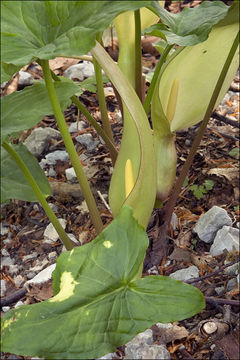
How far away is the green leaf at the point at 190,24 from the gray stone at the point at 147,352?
55cm

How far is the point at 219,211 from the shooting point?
3.85ft

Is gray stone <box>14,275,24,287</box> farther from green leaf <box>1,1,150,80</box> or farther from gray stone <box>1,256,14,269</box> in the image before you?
green leaf <box>1,1,150,80</box>

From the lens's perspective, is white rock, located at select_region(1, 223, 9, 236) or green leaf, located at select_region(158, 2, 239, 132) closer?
green leaf, located at select_region(158, 2, 239, 132)

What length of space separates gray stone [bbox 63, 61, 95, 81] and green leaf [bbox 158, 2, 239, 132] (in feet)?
2.11

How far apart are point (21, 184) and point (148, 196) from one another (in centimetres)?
23

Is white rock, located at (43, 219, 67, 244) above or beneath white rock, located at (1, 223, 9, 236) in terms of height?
above

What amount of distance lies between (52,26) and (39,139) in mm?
762

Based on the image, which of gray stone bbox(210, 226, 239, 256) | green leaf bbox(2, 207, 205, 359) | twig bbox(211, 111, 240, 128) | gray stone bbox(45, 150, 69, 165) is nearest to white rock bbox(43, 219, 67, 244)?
gray stone bbox(45, 150, 69, 165)

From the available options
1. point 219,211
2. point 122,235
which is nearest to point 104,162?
point 219,211

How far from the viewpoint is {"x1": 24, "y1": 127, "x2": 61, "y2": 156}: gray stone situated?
1.49 metres

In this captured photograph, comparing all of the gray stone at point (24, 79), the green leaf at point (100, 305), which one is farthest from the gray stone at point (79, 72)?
the green leaf at point (100, 305)

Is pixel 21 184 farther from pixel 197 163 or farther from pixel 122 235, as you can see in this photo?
pixel 197 163

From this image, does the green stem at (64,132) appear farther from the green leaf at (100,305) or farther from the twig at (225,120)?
the twig at (225,120)

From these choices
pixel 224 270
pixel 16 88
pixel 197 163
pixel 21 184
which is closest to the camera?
pixel 21 184
